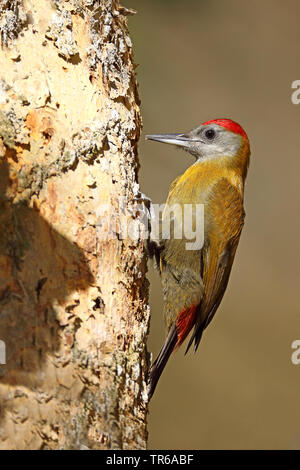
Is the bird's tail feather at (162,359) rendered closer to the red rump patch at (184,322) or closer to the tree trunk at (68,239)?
the red rump patch at (184,322)

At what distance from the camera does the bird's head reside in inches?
150

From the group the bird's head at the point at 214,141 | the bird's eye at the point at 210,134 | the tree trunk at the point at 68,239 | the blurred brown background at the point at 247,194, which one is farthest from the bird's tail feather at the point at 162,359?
the blurred brown background at the point at 247,194

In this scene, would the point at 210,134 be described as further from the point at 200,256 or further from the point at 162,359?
the point at 162,359

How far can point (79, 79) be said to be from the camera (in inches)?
103

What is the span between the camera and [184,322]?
326 centimetres

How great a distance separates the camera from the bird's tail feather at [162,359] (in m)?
2.74

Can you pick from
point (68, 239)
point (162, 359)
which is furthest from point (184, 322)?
point (68, 239)

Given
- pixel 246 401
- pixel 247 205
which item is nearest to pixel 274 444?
pixel 246 401

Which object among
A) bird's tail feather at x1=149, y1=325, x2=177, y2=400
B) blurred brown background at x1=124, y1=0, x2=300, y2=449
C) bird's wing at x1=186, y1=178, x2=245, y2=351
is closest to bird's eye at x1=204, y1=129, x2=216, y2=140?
bird's wing at x1=186, y1=178, x2=245, y2=351

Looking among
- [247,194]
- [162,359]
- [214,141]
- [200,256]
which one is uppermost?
[247,194]

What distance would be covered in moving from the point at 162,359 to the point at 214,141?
151 cm

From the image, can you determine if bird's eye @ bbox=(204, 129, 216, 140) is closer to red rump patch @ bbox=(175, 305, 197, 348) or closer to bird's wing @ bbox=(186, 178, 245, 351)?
bird's wing @ bbox=(186, 178, 245, 351)

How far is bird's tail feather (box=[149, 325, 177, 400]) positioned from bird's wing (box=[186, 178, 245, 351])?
22cm

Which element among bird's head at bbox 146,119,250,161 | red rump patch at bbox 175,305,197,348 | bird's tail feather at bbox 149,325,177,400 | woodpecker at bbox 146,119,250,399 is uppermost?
bird's head at bbox 146,119,250,161
